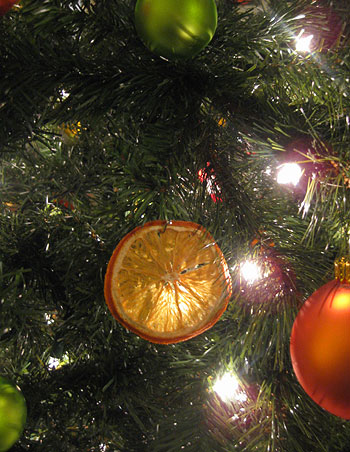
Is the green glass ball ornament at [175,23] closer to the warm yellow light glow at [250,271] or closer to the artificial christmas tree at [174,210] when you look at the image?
the artificial christmas tree at [174,210]

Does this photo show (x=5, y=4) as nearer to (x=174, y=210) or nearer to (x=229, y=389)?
(x=174, y=210)

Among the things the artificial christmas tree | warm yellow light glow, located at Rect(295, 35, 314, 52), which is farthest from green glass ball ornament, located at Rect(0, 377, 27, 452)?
warm yellow light glow, located at Rect(295, 35, 314, 52)

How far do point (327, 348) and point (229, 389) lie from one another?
22cm

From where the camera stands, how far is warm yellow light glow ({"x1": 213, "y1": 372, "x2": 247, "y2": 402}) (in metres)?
0.50

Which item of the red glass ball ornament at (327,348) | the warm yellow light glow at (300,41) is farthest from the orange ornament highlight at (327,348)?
the warm yellow light glow at (300,41)

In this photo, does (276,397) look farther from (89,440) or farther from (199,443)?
(89,440)

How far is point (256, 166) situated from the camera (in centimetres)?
46

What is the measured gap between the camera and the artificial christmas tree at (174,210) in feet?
1.23

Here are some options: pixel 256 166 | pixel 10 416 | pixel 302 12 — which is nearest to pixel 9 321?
pixel 10 416

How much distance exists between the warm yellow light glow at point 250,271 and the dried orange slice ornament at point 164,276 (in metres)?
0.04

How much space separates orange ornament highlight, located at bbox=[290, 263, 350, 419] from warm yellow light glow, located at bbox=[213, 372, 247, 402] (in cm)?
16

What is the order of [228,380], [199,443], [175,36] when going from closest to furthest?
[175,36]
[199,443]
[228,380]

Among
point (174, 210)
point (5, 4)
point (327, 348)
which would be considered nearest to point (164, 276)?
point (174, 210)

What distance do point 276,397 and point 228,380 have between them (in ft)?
0.39
